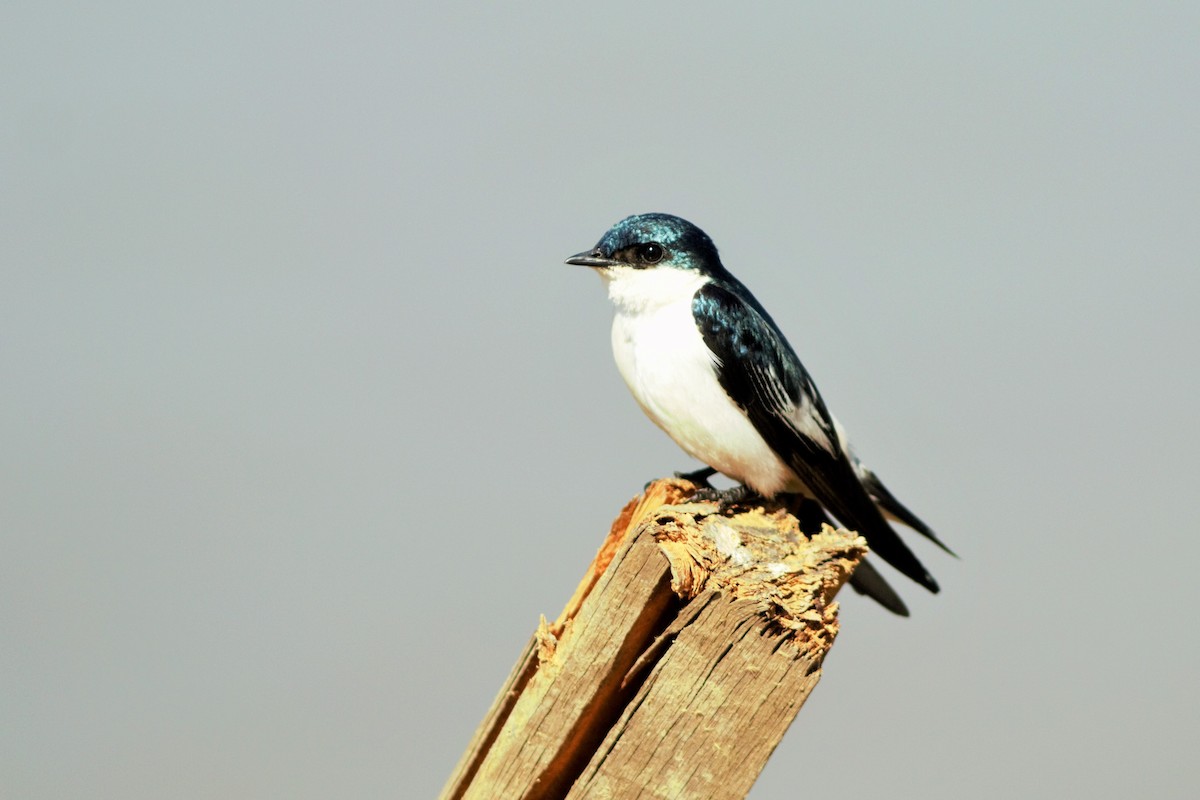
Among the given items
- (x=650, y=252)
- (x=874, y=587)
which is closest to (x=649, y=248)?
(x=650, y=252)

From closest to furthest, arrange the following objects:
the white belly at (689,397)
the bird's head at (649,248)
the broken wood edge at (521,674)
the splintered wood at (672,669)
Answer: the splintered wood at (672,669), the broken wood edge at (521,674), the white belly at (689,397), the bird's head at (649,248)

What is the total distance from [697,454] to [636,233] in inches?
25.3

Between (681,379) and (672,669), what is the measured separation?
121 cm

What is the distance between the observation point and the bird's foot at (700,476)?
3.33m

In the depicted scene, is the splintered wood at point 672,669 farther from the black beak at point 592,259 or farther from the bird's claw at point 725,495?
the black beak at point 592,259

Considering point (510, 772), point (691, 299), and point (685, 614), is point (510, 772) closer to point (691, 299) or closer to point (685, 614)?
point (685, 614)

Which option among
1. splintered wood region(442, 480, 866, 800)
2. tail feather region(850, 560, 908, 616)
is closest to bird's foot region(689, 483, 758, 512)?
tail feather region(850, 560, 908, 616)

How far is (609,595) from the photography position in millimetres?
2188

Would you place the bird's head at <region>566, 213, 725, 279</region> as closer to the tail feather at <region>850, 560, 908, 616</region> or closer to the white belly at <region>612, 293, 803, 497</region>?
the white belly at <region>612, 293, 803, 497</region>

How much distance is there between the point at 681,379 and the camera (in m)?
3.15

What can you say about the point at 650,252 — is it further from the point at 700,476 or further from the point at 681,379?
the point at 700,476

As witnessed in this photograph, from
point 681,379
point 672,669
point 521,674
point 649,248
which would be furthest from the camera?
point 649,248

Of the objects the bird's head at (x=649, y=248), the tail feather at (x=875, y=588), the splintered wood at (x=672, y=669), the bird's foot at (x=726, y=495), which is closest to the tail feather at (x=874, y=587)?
the tail feather at (x=875, y=588)

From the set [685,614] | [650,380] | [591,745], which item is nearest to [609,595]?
[685,614]
